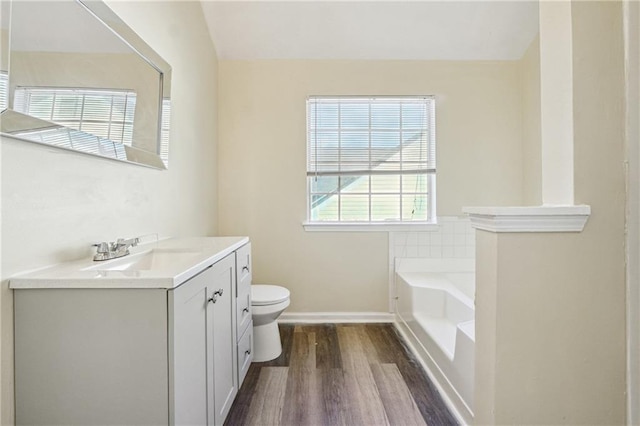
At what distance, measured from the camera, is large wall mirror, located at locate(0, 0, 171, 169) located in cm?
91

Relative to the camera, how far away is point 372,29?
8.16ft

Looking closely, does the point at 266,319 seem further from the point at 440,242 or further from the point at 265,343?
the point at 440,242

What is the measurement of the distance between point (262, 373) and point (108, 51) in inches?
74.4

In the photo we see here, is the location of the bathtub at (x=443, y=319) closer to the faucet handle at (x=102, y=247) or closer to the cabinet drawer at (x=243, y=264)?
the cabinet drawer at (x=243, y=264)

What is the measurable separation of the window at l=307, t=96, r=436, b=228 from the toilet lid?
0.80 m

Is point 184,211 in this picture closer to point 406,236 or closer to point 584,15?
point 406,236

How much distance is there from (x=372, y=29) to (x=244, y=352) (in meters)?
2.58

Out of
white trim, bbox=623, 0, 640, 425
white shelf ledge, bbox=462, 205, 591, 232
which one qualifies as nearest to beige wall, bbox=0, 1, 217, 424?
white shelf ledge, bbox=462, 205, 591, 232

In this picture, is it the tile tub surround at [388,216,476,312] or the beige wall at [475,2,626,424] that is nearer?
the beige wall at [475,2,626,424]

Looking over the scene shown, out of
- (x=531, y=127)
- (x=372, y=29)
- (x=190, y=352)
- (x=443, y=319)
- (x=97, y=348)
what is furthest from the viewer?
(x=531, y=127)

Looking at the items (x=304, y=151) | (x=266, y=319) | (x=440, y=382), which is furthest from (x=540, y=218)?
(x=304, y=151)

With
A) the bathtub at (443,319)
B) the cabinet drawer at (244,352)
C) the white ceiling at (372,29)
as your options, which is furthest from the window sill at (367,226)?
the white ceiling at (372,29)

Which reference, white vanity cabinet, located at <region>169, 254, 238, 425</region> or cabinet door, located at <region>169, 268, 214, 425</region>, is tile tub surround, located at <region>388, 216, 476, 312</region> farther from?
cabinet door, located at <region>169, 268, 214, 425</region>

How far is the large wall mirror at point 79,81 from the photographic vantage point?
91 centimetres
